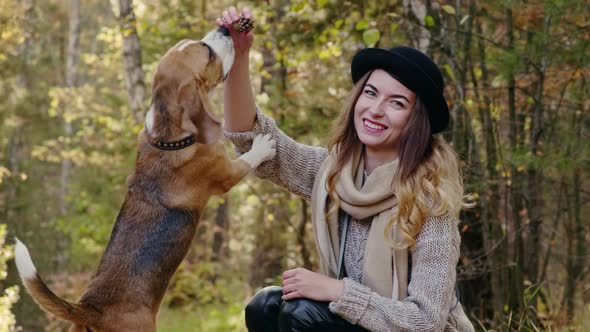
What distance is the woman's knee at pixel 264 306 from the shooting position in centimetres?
334

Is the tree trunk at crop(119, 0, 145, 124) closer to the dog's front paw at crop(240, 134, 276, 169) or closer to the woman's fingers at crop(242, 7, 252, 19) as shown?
the dog's front paw at crop(240, 134, 276, 169)

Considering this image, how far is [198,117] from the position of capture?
3779 mm

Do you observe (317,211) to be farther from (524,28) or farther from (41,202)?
(41,202)

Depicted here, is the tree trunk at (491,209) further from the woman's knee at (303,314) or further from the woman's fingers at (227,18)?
the woman's knee at (303,314)

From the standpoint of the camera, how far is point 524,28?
17.4 feet

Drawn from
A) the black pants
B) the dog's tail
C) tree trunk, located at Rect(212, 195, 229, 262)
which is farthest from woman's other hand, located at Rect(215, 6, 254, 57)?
tree trunk, located at Rect(212, 195, 229, 262)

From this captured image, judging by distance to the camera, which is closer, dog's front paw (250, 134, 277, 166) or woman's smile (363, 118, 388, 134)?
woman's smile (363, 118, 388, 134)

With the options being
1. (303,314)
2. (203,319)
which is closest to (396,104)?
(303,314)

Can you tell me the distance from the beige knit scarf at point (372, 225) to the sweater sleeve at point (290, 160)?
1.04 ft

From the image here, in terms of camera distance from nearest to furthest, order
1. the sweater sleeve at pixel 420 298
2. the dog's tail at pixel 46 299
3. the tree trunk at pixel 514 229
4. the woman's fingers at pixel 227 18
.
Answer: the sweater sleeve at pixel 420 298 < the dog's tail at pixel 46 299 < the woman's fingers at pixel 227 18 < the tree trunk at pixel 514 229

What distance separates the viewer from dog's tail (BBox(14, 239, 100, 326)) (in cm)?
306

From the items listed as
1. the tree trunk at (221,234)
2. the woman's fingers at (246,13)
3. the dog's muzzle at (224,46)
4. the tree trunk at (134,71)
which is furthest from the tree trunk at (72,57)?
the woman's fingers at (246,13)

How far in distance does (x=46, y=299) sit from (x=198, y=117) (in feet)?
4.16

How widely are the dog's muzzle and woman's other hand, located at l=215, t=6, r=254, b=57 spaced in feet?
0.21
